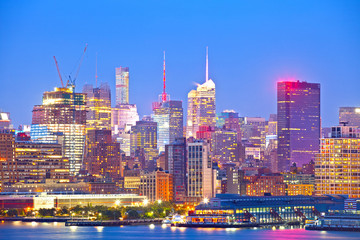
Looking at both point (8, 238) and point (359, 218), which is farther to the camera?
point (359, 218)

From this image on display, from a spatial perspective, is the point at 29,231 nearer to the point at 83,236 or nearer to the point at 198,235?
the point at 83,236

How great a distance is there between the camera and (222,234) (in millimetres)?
186125

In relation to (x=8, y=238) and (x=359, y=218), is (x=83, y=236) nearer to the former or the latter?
(x=8, y=238)

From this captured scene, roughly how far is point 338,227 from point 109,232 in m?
39.7

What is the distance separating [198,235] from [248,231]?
14205 millimetres

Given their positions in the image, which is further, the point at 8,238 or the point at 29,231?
the point at 29,231

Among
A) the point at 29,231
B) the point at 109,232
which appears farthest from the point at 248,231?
the point at 29,231

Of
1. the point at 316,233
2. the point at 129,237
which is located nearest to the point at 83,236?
the point at 129,237

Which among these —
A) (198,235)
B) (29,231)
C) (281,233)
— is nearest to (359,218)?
(281,233)

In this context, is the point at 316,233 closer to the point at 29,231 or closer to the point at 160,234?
the point at 160,234

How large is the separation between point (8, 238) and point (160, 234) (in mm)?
25066

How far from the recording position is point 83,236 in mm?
184250

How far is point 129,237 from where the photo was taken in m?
181

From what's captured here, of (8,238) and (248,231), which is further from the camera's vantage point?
(248,231)
